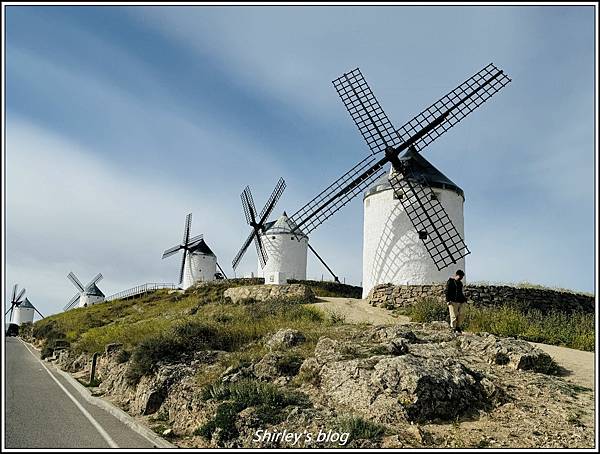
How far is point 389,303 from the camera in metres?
23.4

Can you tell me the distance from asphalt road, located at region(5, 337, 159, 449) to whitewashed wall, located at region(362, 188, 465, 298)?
13.9 m

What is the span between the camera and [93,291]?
268 feet

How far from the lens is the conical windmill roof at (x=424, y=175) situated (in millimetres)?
24859

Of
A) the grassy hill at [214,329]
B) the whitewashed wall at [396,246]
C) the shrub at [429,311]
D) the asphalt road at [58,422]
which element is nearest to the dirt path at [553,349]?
the shrub at [429,311]

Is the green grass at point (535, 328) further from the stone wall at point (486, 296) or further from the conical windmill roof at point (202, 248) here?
the conical windmill roof at point (202, 248)

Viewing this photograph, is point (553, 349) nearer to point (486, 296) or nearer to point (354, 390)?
point (354, 390)

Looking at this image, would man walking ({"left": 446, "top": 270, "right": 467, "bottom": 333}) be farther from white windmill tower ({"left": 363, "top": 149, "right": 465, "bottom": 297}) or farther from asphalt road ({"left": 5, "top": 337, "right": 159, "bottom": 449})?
white windmill tower ({"left": 363, "top": 149, "right": 465, "bottom": 297})

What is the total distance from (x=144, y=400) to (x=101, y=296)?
73640mm

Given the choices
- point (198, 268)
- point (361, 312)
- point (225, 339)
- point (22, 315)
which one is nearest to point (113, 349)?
point (225, 339)

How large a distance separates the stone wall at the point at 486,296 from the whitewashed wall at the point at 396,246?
0.86 meters

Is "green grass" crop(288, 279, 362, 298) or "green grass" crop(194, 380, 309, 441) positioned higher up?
"green grass" crop(288, 279, 362, 298)

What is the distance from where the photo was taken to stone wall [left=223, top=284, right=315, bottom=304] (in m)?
27.6

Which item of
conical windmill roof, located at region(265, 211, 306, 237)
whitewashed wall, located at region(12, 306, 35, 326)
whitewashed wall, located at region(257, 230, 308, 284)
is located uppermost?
conical windmill roof, located at region(265, 211, 306, 237)

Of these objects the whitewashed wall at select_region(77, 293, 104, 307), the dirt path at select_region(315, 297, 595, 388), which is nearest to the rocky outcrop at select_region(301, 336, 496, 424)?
the dirt path at select_region(315, 297, 595, 388)
